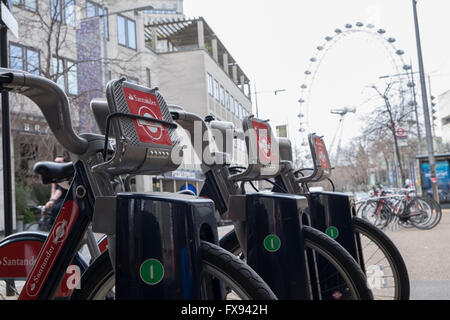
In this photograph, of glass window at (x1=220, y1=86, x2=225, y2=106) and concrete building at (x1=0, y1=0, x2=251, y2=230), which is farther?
glass window at (x1=220, y1=86, x2=225, y2=106)

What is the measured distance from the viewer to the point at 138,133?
2.14 m

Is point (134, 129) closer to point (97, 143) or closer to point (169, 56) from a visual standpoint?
point (97, 143)

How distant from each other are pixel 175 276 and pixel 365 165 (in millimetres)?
35204

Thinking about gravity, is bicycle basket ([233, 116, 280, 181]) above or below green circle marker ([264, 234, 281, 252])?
above

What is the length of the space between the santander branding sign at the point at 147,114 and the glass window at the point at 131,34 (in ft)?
75.5

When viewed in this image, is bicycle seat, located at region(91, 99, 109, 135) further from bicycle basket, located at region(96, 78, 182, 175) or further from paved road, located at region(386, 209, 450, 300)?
paved road, located at region(386, 209, 450, 300)

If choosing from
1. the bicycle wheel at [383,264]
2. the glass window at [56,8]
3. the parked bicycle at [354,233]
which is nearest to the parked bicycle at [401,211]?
the parked bicycle at [354,233]

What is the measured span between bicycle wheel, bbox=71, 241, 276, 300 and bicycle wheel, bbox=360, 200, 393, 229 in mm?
10861

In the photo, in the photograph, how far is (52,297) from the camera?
228cm

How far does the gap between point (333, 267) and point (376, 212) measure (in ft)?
33.1

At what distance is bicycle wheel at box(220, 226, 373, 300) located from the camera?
2.64m

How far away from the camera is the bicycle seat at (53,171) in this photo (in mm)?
2529

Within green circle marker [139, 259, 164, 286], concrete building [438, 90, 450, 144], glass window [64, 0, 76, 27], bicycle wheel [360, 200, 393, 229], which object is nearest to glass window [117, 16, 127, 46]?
glass window [64, 0, 76, 27]

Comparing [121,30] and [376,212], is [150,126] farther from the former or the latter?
[121,30]
